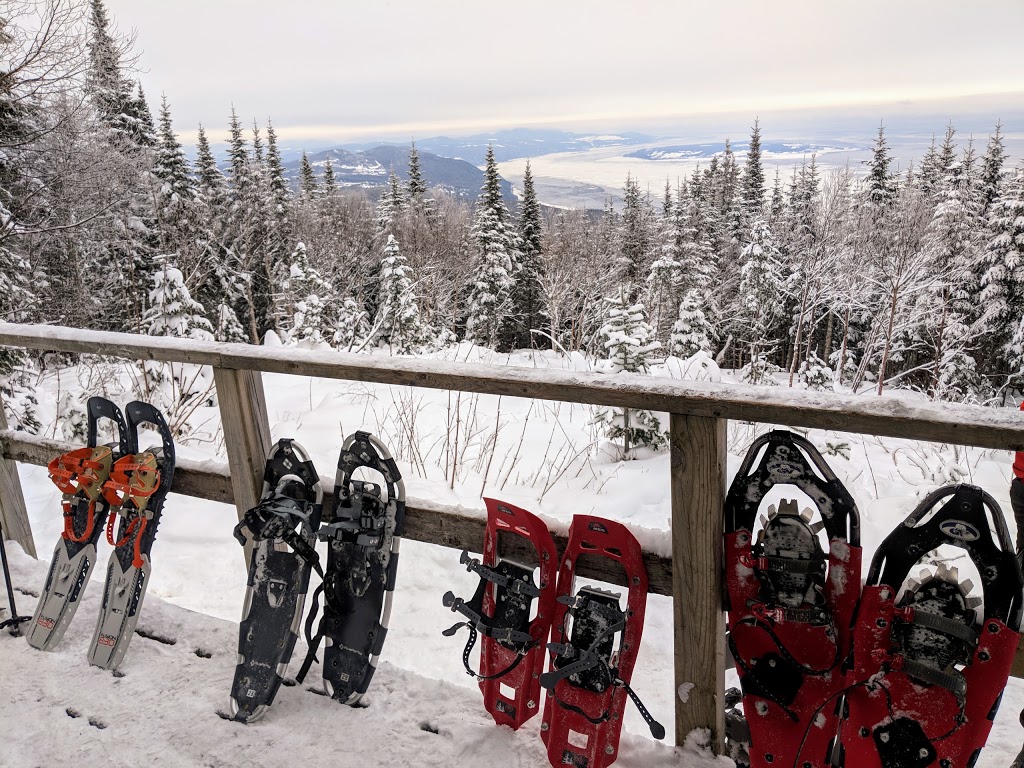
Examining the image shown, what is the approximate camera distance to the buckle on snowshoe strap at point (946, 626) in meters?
1.30

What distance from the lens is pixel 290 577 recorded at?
83.4 inches

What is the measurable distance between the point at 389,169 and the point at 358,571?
3967 centimetres

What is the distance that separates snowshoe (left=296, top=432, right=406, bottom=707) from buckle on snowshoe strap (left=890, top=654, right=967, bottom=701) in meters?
1.39

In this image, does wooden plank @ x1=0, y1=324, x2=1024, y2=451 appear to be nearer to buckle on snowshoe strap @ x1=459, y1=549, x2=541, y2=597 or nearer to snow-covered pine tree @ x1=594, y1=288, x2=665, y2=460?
buckle on snowshoe strap @ x1=459, y1=549, x2=541, y2=597

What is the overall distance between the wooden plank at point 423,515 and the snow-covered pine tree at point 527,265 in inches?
1080

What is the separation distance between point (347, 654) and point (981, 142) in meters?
30.5

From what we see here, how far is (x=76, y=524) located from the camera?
2.45 m

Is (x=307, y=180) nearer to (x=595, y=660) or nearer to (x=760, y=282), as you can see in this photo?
(x=760, y=282)

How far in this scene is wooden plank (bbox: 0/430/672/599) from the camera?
1.71m

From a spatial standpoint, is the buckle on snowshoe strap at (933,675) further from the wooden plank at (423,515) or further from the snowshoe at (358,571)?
the snowshoe at (358,571)

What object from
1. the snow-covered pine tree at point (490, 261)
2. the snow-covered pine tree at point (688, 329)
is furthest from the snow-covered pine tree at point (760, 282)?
the snow-covered pine tree at point (490, 261)

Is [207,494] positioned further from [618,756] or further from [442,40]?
[442,40]

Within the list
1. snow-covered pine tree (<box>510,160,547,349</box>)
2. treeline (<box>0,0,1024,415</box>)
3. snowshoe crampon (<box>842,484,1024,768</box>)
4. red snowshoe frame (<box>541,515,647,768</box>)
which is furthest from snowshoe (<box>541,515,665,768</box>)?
snow-covered pine tree (<box>510,160,547,349</box>)

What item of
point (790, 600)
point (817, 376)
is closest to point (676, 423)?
point (790, 600)
